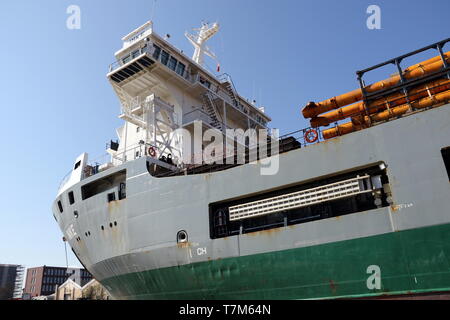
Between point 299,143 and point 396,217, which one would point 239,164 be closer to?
point 299,143

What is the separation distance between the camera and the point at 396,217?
8.65 meters

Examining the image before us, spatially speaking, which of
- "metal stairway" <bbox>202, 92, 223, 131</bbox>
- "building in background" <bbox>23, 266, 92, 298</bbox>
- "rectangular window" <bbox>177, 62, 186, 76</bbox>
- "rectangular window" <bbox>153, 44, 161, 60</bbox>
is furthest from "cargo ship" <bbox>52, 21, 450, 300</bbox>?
"building in background" <bbox>23, 266, 92, 298</bbox>

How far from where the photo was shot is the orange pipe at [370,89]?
10.3m

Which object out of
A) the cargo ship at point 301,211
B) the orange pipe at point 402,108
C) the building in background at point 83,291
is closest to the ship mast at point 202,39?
the cargo ship at point 301,211

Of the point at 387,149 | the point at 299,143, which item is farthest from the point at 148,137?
the point at 387,149

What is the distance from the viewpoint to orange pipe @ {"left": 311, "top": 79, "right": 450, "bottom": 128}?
10.2 metres

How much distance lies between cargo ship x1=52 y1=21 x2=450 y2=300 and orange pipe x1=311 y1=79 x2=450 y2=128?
0.05m

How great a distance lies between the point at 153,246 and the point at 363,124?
9163 mm

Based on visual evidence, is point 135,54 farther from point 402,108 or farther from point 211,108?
point 402,108

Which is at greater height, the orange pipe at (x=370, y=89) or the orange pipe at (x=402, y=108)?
the orange pipe at (x=370, y=89)

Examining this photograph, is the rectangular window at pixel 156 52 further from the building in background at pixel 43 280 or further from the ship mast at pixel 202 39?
the building in background at pixel 43 280

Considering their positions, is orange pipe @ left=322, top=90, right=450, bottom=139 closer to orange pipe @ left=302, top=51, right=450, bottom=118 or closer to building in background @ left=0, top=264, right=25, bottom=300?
orange pipe @ left=302, top=51, right=450, bottom=118

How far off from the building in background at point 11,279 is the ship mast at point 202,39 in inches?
2870

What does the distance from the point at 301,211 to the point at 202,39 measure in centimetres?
1864
